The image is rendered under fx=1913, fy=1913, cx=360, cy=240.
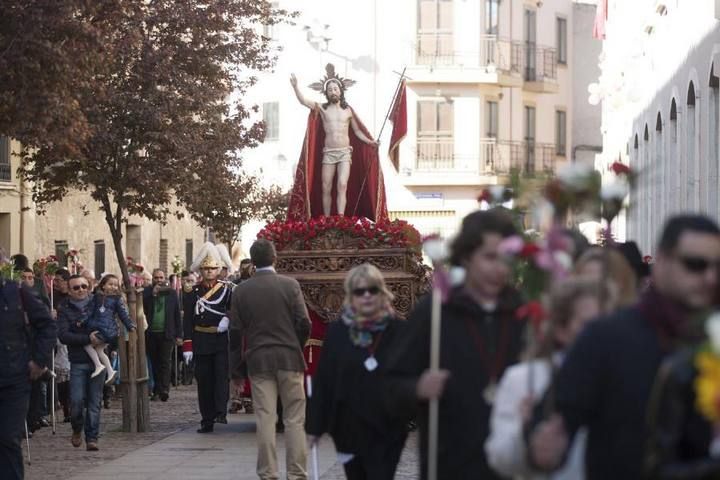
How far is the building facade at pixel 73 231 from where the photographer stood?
112 feet

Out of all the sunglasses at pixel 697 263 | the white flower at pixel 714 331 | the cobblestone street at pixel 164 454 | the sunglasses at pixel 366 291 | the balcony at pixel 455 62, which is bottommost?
the cobblestone street at pixel 164 454

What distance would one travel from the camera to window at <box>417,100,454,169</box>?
55.8 m

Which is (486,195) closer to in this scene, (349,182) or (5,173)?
(349,182)

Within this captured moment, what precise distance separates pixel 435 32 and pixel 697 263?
50.6 meters

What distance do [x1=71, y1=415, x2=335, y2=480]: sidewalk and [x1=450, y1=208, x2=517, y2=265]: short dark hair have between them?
790 centimetres

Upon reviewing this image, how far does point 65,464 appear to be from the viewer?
17078 mm

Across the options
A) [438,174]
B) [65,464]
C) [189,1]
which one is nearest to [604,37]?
[438,174]

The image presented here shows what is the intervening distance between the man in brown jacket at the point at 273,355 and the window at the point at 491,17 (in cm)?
4256

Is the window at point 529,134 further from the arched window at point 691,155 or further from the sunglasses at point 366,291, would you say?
the sunglasses at point 366,291

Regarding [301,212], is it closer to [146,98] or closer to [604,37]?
[146,98]

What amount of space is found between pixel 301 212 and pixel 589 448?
645 inches

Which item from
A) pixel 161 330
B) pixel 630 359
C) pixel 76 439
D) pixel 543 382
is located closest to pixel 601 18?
pixel 161 330

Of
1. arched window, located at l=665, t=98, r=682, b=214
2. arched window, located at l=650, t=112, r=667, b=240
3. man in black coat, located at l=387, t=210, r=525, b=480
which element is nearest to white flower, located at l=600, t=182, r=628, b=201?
man in black coat, located at l=387, t=210, r=525, b=480

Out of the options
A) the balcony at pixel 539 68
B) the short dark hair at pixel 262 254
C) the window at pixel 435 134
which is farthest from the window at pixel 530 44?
the short dark hair at pixel 262 254
